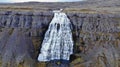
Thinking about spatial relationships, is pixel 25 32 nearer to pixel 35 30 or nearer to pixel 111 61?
pixel 35 30

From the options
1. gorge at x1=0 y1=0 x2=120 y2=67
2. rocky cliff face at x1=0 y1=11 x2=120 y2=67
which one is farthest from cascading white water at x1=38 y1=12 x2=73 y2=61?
rocky cliff face at x1=0 y1=11 x2=120 y2=67

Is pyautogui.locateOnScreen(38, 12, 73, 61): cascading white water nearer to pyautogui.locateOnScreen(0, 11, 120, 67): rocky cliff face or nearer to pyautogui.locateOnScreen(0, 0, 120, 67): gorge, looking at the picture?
pyautogui.locateOnScreen(0, 0, 120, 67): gorge

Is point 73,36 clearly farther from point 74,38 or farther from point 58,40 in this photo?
point 58,40

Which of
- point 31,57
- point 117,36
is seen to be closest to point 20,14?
point 31,57

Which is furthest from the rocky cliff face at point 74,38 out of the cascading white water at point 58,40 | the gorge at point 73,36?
the cascading white water at point 58,40

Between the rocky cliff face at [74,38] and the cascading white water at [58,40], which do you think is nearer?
the rocky cliff face at [74,38]

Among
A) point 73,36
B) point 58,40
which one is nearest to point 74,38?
point 73,36

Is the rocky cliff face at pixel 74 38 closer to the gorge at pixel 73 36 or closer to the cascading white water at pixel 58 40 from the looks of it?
the gorge at pixel 73 36
